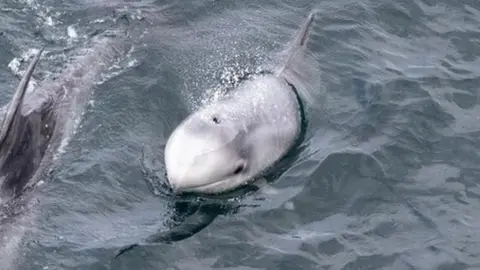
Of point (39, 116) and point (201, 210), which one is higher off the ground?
point (39, 116)

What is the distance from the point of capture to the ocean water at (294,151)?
11.8 meters

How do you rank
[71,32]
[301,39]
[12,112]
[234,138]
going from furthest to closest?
[71,32]
[301,39]
[234,138]
[12,112]

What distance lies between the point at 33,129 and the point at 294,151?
4112 mm

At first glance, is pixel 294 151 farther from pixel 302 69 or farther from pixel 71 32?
pixel 71 32

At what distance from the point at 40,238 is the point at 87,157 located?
200cm

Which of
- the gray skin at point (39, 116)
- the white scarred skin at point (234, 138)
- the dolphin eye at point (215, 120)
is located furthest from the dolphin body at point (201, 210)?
the gray skin at point (39, 116)

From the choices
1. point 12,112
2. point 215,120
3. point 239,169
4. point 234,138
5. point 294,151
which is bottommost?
point 294,151

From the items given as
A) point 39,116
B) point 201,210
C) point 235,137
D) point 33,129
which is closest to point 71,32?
point 39,116

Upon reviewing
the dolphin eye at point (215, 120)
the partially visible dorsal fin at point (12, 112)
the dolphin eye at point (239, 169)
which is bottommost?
the dolphin eye at point (239, 169)

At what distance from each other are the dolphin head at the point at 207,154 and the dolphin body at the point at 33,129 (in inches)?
81.6

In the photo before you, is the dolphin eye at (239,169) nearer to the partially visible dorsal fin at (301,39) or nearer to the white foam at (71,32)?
the partially visible dorsal fin at (301,39)

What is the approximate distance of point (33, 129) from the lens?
42.5ft

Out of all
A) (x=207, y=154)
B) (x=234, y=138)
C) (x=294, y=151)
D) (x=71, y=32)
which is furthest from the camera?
(x=71, y=32)

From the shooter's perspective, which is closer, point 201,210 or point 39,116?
point 201,210
